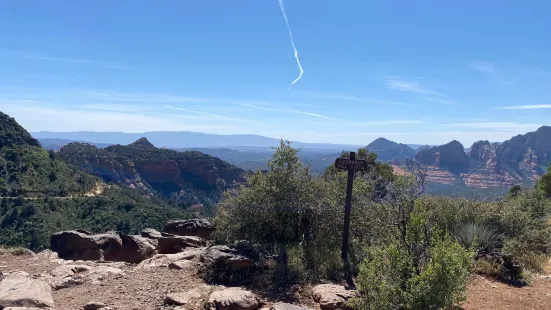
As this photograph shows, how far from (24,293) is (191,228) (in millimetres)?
7723

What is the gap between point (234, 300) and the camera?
23.4 ft

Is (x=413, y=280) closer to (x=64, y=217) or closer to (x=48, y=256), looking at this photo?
(x=48, y=256)

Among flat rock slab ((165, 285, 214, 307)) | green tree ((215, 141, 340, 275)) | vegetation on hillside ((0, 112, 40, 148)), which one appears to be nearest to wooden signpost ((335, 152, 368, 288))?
green tree ((215, 141, 340, 275))

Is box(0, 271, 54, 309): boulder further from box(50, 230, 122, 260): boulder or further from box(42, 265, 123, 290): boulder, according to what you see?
box(50, 230, 122, 260): boulder

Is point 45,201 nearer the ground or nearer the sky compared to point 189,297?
nearer the ground

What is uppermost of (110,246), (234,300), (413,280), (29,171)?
(413,280)

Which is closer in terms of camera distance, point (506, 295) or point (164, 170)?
point (506, 295)

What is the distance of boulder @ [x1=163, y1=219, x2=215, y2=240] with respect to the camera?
585 inches

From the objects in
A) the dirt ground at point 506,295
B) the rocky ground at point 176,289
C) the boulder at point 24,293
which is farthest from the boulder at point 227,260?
the dirt ground at point 506,295

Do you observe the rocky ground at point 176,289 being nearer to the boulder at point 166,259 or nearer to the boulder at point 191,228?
the boulder at point 166,259

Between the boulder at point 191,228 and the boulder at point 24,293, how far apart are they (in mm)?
6790

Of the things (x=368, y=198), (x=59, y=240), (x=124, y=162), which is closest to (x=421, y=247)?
(x=368, y=198)

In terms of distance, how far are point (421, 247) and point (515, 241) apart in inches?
252

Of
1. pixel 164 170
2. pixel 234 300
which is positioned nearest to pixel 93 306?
pixel 234 300
